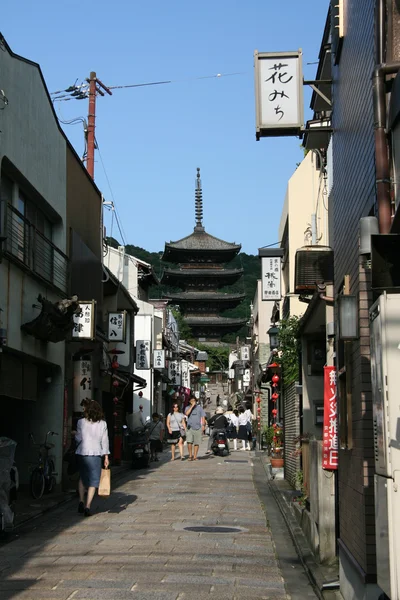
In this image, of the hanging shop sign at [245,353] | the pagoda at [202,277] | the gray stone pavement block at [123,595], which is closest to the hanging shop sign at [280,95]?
the gray stone pavement block at [123,595]

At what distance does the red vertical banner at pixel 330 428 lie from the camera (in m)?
10.0

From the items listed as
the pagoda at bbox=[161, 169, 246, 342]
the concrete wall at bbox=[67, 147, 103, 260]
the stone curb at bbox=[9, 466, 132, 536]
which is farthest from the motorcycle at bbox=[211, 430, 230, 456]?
the pagoda at bbox=[161, 169, 246, 342]

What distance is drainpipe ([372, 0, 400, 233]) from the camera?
6.87 m

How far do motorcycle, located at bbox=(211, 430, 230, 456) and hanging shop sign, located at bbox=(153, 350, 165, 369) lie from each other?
14.3 meters

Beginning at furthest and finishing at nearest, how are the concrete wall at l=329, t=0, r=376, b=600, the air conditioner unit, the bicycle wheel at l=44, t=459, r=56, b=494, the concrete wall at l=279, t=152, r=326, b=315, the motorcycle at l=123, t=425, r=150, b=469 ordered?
the motorcycle at l=123, t=425, r=150, b=469, the concrete wall at l=279, t=152, r=326, b=315, the bicycle wheel at l=44, t=459, r=56, b=494, the air conditioner unit, the concrete wall at l=329, t=0, r=376, b=600

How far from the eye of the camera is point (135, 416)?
1032 inches

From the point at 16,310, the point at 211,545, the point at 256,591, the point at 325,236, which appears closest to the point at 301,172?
the point at 325,236

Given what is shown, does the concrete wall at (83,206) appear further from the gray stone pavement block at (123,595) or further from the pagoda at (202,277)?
the pagoda at (202,277)

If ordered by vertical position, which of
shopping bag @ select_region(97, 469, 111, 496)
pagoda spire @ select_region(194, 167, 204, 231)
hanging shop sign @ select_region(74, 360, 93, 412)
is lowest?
shopping bag @ select_region(97, 469, 111, 496)

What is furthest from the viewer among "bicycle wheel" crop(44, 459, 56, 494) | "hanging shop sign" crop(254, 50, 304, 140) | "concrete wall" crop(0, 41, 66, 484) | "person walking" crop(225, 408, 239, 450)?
"person walking" crop(225, 408, 239, 450)

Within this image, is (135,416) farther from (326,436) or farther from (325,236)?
(326,436)

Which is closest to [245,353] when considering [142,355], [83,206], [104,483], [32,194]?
[142,355]

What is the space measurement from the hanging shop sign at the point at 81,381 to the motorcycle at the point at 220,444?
8.91 meters

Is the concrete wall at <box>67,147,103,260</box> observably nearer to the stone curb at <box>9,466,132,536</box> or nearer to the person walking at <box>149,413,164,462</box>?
the person walking at <box>149,413,164,462</box>
